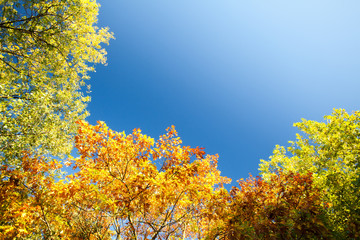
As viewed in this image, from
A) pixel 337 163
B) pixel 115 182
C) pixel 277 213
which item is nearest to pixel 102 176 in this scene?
pixel 115 182

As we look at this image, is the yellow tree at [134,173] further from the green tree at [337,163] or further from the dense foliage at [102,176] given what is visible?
the green tree at [337,163]

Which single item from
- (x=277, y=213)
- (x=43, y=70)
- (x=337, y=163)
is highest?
(x=43, y=70)

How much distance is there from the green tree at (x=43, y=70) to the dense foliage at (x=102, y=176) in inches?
2.1

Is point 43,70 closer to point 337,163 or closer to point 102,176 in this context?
point 102,176

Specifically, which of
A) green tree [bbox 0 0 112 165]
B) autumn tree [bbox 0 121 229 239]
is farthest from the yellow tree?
green tree [bbox 0 0 112 165]

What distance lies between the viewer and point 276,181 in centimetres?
751

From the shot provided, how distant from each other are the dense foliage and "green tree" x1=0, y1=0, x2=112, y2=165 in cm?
5

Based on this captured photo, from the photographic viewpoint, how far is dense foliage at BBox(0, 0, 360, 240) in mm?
6176

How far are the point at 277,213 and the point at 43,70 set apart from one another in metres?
14.4

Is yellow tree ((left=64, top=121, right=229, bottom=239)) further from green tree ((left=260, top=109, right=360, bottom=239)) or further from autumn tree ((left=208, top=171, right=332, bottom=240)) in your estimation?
green tree ((left=260, top=109, right=360, bottom=239))

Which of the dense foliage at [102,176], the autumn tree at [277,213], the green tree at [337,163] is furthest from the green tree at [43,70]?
the green tree at [337,163]

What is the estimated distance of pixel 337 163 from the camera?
35.8 feet

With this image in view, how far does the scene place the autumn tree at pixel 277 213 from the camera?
16.7ft

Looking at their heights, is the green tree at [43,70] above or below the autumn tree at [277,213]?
above
